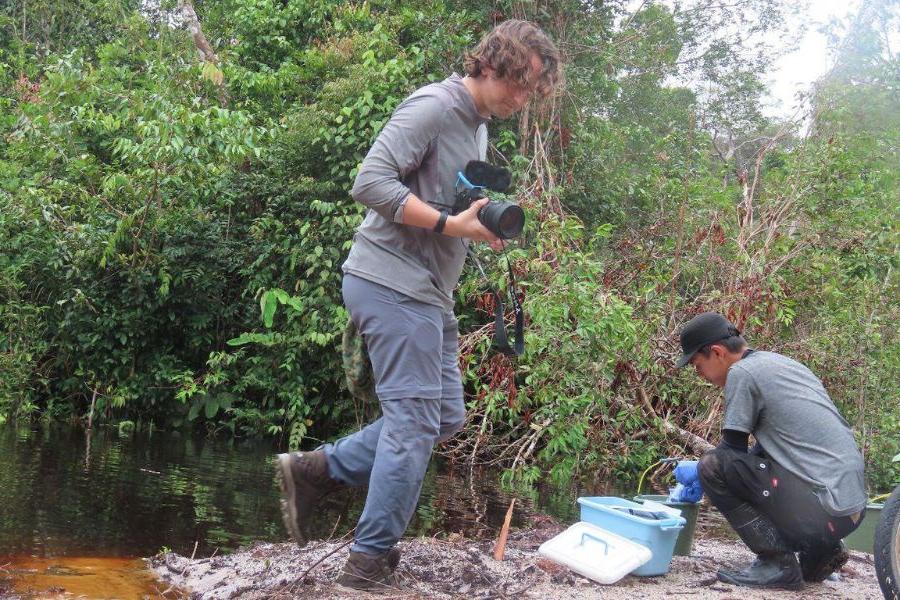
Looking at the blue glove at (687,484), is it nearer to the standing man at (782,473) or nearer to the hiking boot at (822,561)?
the standing man at (782,473)

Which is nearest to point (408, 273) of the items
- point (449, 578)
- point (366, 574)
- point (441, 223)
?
point (441, 223)

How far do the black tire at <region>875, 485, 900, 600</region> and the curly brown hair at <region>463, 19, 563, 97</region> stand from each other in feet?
5.72

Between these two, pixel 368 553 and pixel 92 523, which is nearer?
pixel 368 553

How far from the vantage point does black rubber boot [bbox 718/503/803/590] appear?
3188 mm

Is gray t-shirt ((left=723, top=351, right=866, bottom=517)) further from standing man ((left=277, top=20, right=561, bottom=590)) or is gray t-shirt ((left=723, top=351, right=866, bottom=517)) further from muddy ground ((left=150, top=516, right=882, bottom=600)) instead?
standing man ((left=277, top=20, right=561, bottom=590))

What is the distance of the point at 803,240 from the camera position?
7.91m

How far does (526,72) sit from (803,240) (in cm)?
592

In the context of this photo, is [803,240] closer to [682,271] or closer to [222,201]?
[682,271]

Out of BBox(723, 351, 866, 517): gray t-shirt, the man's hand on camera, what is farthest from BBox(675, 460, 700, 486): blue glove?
the man's hand on camera

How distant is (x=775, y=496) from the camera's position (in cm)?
312

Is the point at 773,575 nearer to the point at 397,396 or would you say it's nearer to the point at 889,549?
the point at 889,549

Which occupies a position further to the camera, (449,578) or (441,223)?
(449,578)

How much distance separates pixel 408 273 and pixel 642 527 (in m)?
1.23

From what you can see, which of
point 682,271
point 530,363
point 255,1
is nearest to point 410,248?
point 530,363
